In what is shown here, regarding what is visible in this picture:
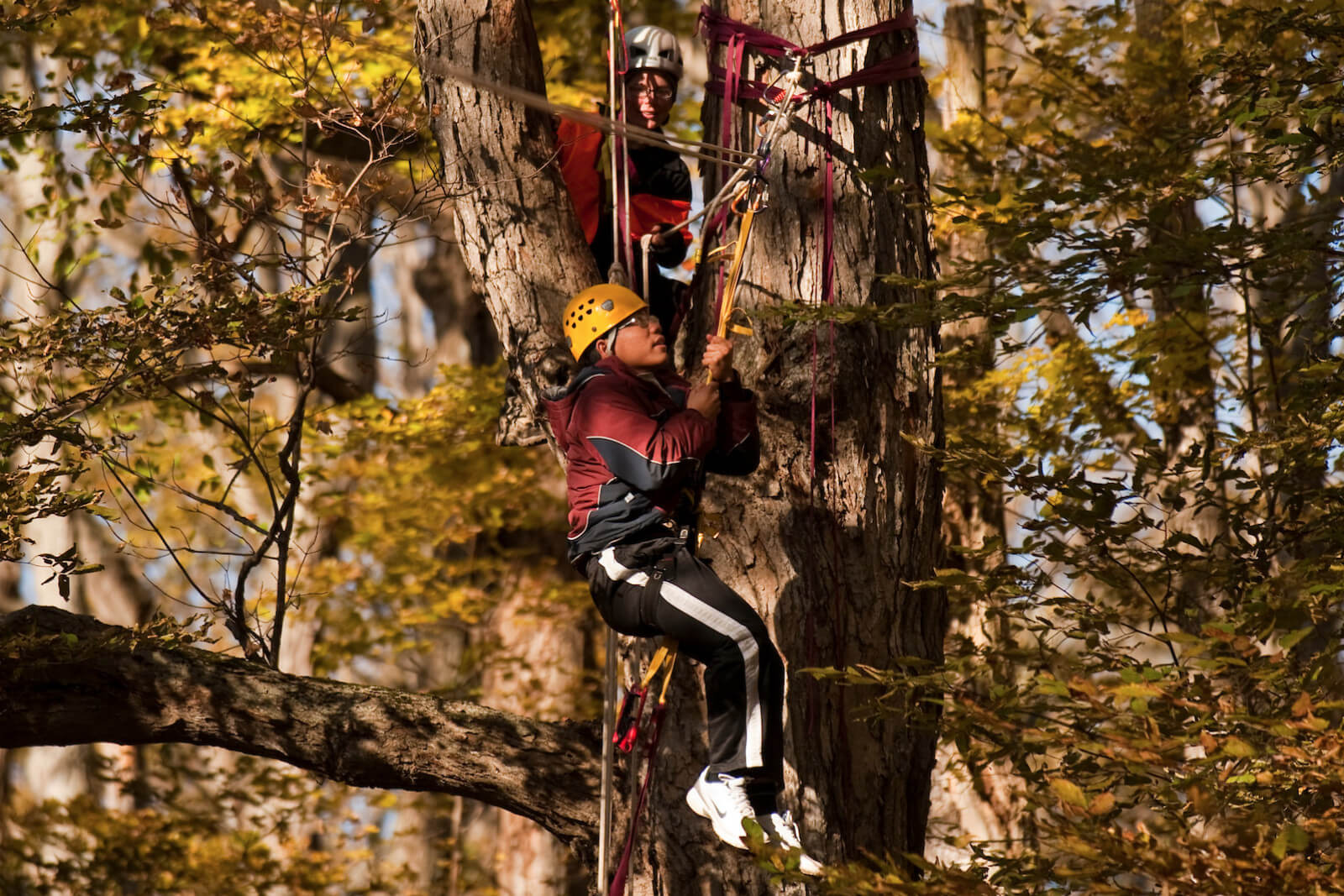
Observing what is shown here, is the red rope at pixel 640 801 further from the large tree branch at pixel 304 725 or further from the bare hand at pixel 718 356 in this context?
the bare hand at pixel 718 356

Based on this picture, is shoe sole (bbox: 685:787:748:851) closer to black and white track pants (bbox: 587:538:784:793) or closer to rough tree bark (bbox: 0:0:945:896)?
black and white track pants (bbox: 587:538:784:793)

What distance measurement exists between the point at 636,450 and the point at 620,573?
41cm

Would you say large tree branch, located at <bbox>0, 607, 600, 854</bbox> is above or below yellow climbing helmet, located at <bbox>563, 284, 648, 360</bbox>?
below

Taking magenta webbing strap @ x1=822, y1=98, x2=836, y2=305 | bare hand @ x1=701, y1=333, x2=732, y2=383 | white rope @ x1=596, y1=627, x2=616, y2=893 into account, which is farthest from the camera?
magenta webbing strap @ x1=822, y1=98, x2=836, y2=305

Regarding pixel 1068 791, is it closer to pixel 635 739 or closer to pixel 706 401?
pixel 706 401

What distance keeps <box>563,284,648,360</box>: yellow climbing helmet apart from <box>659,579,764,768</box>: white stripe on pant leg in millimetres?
923

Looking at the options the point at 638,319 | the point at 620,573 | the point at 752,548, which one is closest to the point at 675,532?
the point at 620,573

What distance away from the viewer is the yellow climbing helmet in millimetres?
4695

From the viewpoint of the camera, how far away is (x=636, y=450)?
169 inches

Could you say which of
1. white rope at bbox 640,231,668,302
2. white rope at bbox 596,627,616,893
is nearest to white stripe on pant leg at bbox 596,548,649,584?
white rope at bbox 596,627,616,893

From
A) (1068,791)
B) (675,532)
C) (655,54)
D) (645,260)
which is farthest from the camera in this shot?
(655,54)

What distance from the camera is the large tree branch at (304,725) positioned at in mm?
5488

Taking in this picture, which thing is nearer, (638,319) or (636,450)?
(636,450)

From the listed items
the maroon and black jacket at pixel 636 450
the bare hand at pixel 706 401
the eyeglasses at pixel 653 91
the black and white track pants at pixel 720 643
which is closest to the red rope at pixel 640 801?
the black and white track pants at pixel 720 643
